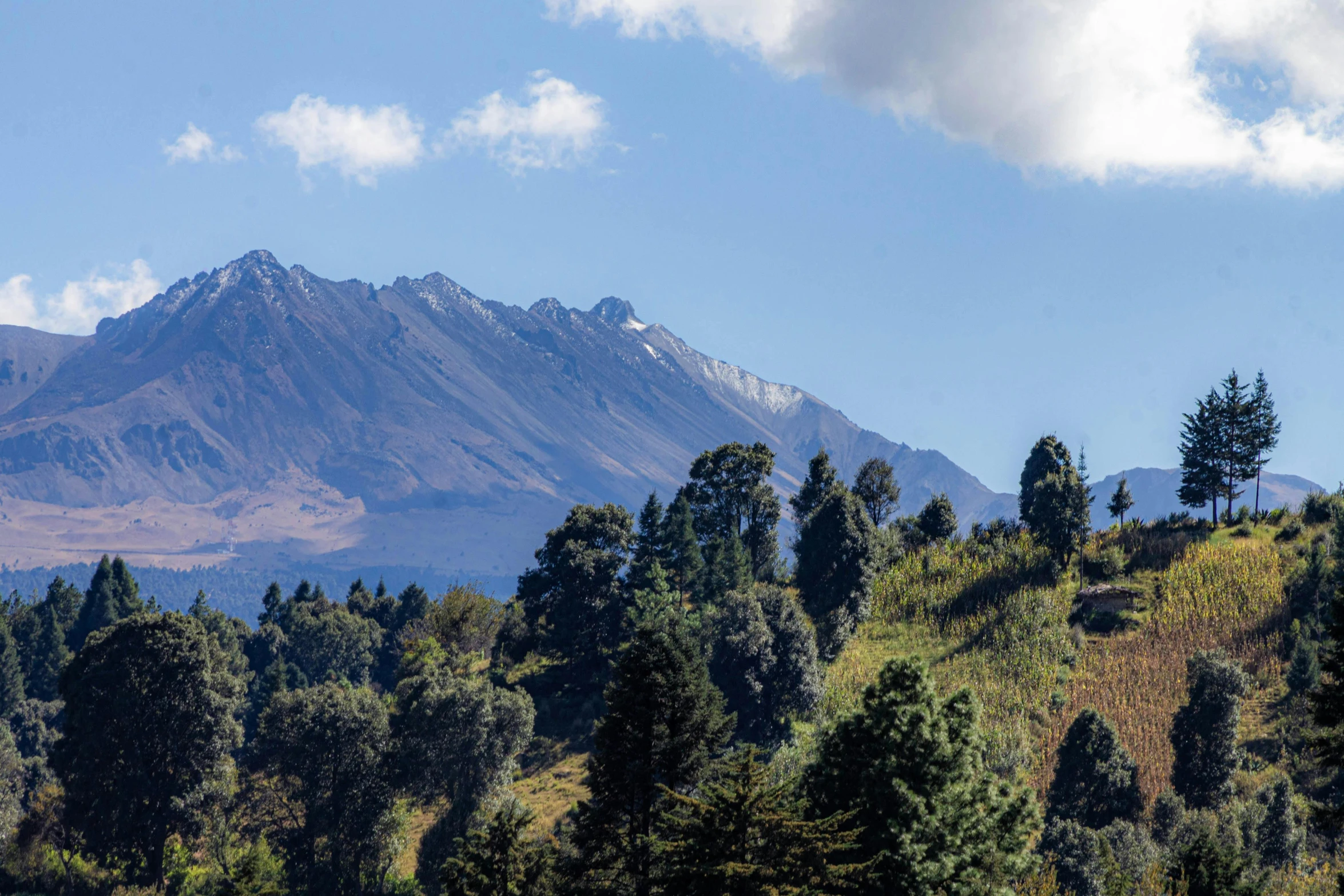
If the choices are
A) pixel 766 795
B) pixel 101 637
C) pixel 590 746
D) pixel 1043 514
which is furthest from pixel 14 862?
pixel 1043 514

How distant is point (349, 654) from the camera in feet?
416

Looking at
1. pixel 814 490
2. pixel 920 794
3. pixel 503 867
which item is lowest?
pixel 503 867

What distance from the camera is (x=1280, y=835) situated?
53.6 metres

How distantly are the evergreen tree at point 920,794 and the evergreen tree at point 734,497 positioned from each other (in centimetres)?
6181

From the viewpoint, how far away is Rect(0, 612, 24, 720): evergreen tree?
Answer: 11731 cm

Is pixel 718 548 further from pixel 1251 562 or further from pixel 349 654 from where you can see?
pixel 349 654

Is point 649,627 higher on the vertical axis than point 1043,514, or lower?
lower

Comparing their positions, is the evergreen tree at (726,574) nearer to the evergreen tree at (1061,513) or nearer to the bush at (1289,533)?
the evergreen tree at (1061,513)

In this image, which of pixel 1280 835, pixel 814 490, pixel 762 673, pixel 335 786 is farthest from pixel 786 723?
pixel 814 490

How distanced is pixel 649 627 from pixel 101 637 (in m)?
47.9

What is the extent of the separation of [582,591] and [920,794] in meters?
49.6

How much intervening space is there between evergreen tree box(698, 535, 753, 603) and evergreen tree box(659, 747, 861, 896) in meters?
49.2

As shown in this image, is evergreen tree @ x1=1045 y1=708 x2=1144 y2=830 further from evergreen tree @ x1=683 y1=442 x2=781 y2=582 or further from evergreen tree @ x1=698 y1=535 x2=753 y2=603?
evergreen tree @ x1=683 y1=442 x2=781 y2=582

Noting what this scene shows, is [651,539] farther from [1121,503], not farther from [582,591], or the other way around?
[1121,503]
